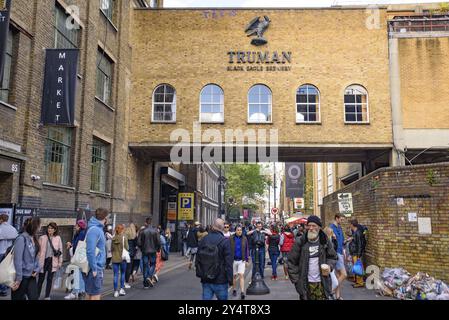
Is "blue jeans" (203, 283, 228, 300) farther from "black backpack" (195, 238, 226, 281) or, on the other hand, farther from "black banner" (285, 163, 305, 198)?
"black banner" (285, 163, 305, 198)

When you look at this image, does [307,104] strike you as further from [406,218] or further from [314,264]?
[314,264]

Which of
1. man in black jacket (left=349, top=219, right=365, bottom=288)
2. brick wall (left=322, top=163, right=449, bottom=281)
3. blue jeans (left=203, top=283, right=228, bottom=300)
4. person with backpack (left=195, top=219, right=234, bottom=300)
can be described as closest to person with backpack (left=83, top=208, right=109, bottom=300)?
person with backpack (left=195, top=219, right=234, bottom=300)

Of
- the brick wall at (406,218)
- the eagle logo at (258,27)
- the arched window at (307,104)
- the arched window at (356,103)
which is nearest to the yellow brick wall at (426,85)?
the arched window at (356,103)

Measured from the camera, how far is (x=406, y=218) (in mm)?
11273

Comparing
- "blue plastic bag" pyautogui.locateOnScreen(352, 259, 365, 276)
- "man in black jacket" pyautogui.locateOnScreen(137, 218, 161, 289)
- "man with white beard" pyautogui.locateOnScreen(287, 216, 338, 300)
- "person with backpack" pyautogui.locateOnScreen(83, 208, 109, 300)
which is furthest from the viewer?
"man in black jacket" pyautogui.locateOnScreen(137, 218, 161, 289)

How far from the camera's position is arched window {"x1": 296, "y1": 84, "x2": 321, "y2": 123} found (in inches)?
821

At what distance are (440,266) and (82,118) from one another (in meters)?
12.4

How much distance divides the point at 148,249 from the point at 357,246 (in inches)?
227

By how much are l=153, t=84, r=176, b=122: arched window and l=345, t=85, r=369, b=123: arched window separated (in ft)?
28.0

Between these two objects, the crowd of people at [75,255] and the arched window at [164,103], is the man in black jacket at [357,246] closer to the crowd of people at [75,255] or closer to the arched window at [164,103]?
the crowd of people at [75,255]

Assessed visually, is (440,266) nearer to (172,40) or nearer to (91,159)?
(91,159)

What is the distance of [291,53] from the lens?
69.4 ft

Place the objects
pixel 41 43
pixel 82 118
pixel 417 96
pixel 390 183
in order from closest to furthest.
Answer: pixel 390 183 → pixel 41 43 → pixel 82 118 → pixel 417 96

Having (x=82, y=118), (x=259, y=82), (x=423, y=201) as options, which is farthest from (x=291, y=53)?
(x=423, y=201)
